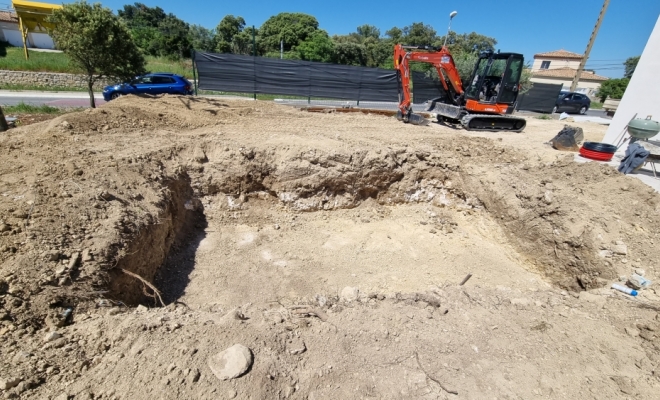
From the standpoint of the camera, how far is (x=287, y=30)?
36125 mm

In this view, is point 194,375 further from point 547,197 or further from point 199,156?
point 547,197

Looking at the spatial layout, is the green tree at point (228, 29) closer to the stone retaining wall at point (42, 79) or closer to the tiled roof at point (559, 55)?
the stone retaining wall at point (42, 79)

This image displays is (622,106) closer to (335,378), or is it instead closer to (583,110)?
(335,378)

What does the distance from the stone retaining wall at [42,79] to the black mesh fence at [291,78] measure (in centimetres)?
769

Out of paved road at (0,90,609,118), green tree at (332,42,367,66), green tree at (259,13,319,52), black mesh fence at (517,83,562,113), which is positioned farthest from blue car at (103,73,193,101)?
green tree at (259,13,319,52)

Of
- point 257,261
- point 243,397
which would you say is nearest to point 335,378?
point 243,397

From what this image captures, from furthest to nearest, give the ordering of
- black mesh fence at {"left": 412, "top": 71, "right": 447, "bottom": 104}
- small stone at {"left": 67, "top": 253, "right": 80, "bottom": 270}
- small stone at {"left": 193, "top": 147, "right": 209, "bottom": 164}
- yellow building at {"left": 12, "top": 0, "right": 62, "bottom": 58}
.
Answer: yellow building at {"left": 12, "top": 0, "right": 62, "bottom": 58}
black mesh fence at {"left": 412, "top": 71, "right": 447, "bottom": 104}
small stone at {"left": 193, "top": 147, "right": 209, "bottom": 164}
small stone at {"left": 67, "top": 253, "right": 80, "bottom": 270}

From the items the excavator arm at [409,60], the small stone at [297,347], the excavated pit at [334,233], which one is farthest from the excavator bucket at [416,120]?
the small stone at [297,347]

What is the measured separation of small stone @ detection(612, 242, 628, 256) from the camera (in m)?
4.76

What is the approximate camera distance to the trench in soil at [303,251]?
4691 millimetres

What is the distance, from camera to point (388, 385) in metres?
2.68

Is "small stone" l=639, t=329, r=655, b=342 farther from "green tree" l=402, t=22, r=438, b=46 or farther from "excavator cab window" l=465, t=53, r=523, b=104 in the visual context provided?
"green tree" l=402, t=22, r=438, b=46

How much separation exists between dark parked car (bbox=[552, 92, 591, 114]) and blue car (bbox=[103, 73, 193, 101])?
24.2 m

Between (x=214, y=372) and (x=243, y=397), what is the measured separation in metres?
0.32
